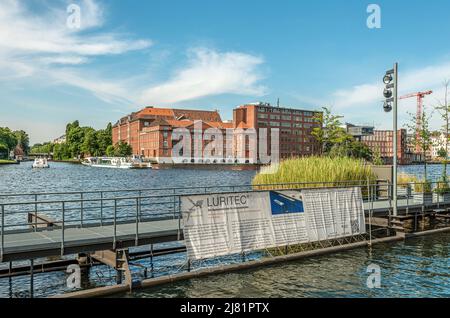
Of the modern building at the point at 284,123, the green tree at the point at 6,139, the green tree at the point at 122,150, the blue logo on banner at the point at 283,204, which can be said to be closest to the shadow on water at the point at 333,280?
the blue logo on banner at the point at 283,204

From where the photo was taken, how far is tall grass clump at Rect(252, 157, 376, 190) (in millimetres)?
23016

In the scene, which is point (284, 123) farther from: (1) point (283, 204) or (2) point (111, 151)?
(1) point (283, 204)

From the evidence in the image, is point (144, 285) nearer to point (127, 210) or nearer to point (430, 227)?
point (430, 227)

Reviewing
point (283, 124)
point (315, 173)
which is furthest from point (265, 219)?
point (283, 124)

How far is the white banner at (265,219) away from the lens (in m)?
12.6

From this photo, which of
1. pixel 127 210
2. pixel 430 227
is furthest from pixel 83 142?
pixel 430 227

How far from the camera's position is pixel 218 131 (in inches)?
6437

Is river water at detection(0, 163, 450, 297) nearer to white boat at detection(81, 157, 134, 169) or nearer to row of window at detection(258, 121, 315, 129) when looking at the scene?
white boat at detection(81, 157, 134, 169)

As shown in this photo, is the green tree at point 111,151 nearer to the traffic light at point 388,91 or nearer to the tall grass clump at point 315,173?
the tall grass clump at point 315,173

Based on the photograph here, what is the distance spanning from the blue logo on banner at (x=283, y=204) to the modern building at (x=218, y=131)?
461ft

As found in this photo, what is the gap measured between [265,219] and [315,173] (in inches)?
385

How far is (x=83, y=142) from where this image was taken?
195 m

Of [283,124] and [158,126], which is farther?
[283,124]
